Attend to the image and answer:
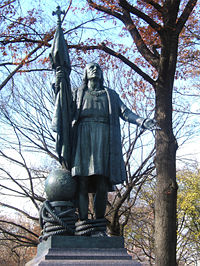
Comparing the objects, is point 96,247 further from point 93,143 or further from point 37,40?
point 37,40

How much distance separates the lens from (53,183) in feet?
14.9

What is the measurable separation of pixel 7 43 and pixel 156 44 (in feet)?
15.8

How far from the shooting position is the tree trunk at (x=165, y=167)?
27.8 ft

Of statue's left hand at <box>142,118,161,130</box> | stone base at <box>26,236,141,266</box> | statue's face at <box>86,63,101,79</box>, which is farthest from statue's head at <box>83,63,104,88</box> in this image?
stone base at <box>26,236,141,266</box>

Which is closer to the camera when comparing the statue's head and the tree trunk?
the statue's head

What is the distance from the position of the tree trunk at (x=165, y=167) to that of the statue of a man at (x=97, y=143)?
Answer: 4154 millimetres

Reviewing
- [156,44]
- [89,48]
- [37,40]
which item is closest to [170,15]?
[156,44]

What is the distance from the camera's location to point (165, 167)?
29.6 feet

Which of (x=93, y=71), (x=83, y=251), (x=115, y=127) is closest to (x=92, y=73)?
(x=93, y=71)

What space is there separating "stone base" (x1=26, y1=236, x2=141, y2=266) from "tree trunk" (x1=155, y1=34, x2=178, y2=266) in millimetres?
4515

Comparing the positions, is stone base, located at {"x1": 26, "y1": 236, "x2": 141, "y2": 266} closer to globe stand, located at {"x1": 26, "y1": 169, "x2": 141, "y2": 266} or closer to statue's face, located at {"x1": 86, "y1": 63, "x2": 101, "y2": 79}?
globe stand, located at {"x1": 26, "y1": 169, "x2": 141, "y2": 266}

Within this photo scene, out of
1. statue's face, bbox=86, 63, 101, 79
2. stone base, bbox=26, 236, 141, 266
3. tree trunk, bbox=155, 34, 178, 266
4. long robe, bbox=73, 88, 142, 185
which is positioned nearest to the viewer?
stone base, bbox=26, 236, 141, 266

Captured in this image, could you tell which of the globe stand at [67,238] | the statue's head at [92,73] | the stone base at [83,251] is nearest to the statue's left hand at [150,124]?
the statue's head at [92,73]

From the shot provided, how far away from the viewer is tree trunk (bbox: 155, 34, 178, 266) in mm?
8477
